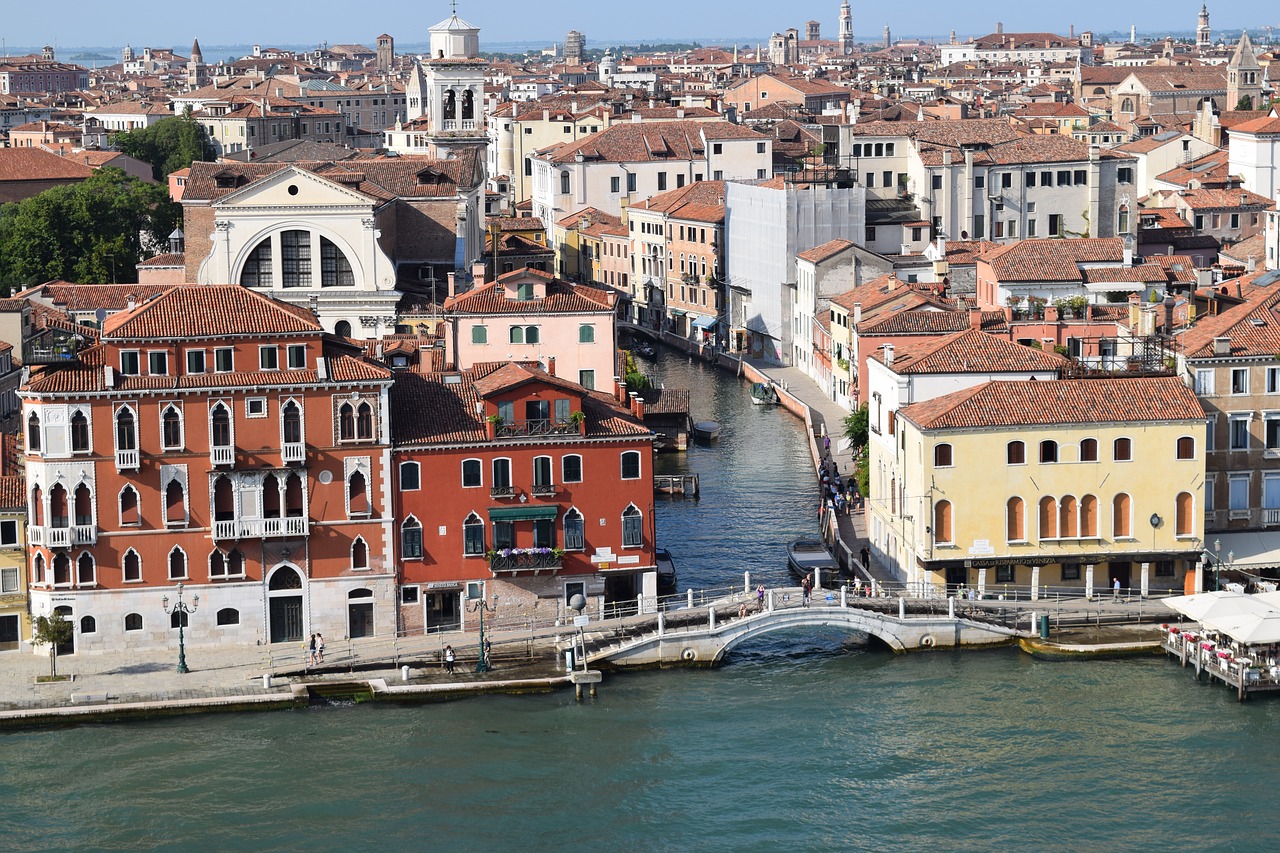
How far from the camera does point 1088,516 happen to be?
38.5m

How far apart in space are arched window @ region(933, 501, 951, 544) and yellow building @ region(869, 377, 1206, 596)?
16 millimetres

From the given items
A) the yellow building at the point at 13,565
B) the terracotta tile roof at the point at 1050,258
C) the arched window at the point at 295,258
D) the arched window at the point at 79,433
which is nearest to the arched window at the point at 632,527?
the arched window at the point at 79,433

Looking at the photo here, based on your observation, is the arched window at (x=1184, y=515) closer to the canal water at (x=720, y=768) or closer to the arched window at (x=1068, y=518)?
the arched window at (x=1068, y=518)

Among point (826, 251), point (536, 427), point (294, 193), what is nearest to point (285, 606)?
point (536, 427)

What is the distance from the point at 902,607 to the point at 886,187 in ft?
131

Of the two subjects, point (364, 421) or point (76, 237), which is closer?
point (364, 421)

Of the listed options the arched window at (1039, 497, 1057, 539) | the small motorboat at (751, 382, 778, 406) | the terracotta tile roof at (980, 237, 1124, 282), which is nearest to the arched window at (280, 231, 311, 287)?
the small motorboat at (751, 382, 778, 406)

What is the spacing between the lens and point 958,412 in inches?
1516

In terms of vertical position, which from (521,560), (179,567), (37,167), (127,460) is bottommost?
(521,560)

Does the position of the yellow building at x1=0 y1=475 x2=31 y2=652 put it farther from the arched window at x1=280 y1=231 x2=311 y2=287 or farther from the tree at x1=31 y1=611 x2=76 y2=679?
the arched window at x1=280 y1=231 x2=311 y2=287

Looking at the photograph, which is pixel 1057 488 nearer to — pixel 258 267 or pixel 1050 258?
pixel 1050 258

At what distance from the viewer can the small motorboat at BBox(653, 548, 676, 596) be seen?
137 ft

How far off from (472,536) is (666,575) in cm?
590

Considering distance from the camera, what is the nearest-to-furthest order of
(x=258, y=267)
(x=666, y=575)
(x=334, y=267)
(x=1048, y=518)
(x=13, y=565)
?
(x=13, y=565)
(x=1048, y=518)
(x=666, y=575)
(x=334, y=267)
(x=258, y=267)
